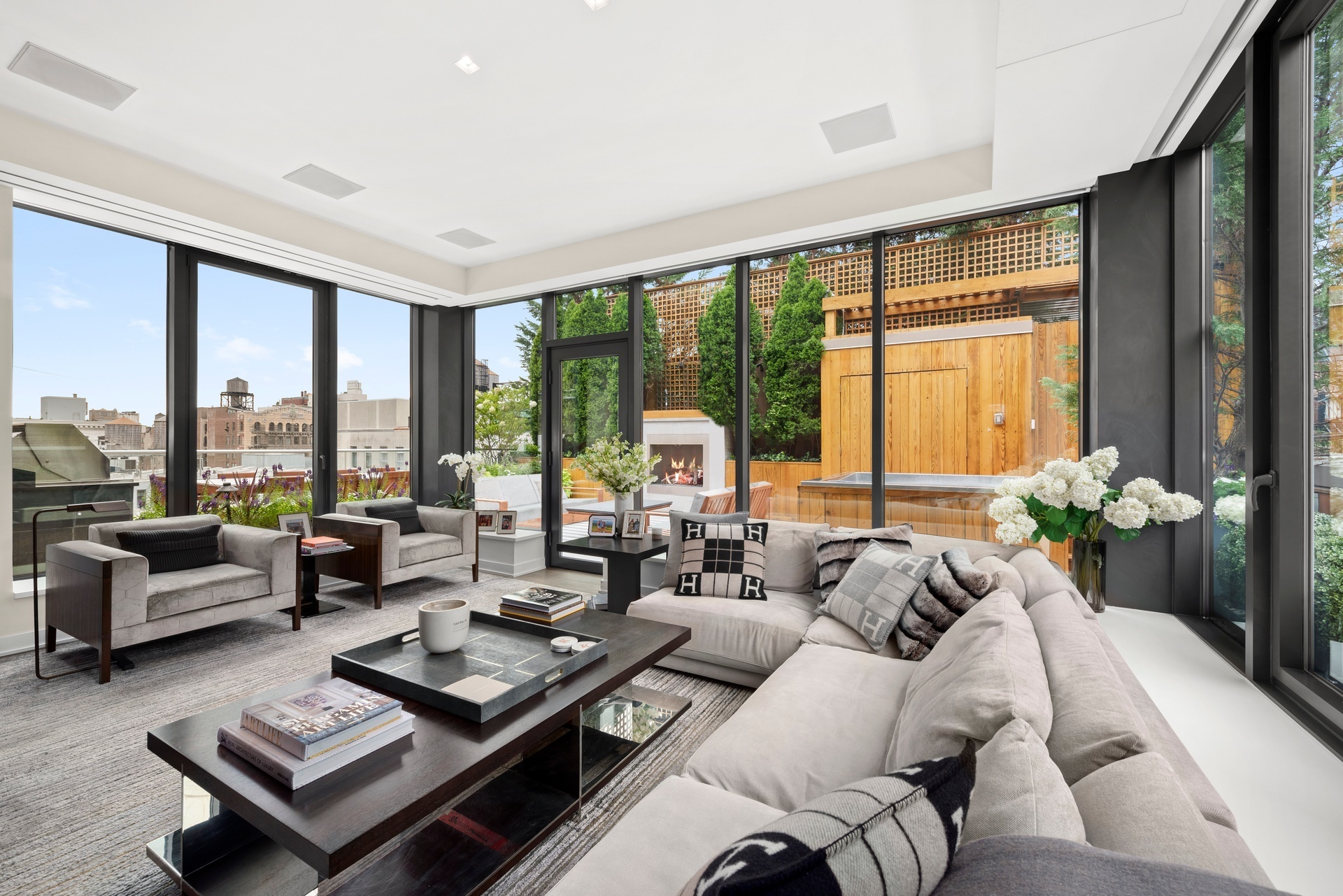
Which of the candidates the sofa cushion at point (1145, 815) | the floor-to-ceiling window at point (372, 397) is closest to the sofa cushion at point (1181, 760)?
the sofa cushion at point (1145, 815)

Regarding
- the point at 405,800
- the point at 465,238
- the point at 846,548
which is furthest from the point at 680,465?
the point at 405,800

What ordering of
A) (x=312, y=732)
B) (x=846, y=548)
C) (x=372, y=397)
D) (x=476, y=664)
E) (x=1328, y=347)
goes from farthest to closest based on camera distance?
(x=372, y=397) → (x=846, y=548) → (x=476, y=664) → (x=1328, y=347) → (x=312, y=732)

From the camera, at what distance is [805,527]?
3199mm

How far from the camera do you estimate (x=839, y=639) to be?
95.7 inches

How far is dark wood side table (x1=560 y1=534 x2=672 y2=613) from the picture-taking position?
10.6 ft

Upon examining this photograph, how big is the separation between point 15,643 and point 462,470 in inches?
114

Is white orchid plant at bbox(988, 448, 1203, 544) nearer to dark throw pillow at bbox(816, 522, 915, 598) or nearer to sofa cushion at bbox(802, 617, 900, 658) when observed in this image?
dark throw pillow at bbox(816, 522, 915, 598)

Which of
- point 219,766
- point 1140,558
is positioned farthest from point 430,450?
point 1140,558

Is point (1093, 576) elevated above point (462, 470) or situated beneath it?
situated beneath

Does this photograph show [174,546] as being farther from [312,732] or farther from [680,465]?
[680,465]

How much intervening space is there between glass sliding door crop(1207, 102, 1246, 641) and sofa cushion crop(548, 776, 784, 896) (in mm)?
2095

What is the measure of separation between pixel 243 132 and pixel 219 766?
3.17 metres

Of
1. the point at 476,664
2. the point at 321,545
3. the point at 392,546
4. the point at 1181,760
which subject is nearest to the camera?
the point at 1181,760

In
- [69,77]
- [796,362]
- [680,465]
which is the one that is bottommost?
[680,465]
